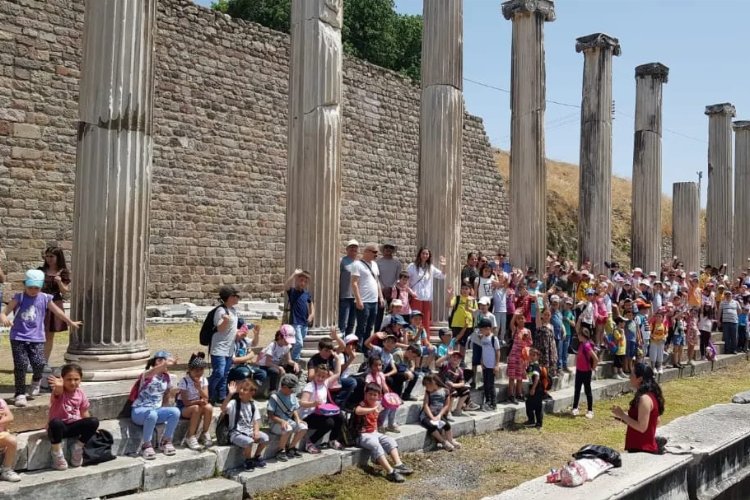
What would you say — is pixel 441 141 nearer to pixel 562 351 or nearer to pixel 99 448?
pixel 562 351

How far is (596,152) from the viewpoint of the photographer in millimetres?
17891

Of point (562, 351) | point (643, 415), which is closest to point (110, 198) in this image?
point (643, 415)

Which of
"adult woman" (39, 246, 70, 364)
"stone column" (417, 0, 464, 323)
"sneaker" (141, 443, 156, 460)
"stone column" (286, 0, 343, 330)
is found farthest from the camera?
"stone column" (417, 0, 464, 323)

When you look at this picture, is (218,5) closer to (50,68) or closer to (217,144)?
(217,144)

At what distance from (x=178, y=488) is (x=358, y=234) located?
55.2ft

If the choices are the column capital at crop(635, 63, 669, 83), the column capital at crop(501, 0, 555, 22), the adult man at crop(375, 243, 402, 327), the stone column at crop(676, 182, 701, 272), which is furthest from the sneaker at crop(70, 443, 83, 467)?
the stone column at crop(676, 182, 701, 272)

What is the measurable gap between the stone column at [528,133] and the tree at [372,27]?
1831cm

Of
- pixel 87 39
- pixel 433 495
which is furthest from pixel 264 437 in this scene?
pixel 87 39

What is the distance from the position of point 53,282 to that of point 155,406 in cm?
207

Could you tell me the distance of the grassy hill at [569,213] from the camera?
116 feet

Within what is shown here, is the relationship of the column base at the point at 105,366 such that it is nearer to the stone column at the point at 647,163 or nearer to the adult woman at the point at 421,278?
the adult woman at the point at 421,278

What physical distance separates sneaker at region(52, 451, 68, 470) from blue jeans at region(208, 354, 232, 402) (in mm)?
1826

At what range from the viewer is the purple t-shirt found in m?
6.32

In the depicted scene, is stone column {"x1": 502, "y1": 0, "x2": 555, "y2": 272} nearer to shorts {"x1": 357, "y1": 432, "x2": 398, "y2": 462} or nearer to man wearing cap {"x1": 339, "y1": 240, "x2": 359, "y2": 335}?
man wearing cap {"x1": 339, "y1": 240, "x2": 359, "y2": 335}
